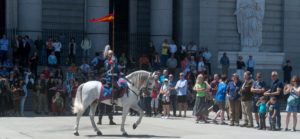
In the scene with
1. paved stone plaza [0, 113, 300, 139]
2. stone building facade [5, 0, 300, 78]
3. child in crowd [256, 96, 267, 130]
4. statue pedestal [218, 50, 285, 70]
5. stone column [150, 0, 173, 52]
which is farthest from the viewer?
statue pedestal [218, 50, 285, 70]

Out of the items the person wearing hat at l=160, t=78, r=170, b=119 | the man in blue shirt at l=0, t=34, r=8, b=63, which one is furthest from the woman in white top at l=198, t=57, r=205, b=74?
the man in blue shirt at l=0, t=34, r=8, b=63

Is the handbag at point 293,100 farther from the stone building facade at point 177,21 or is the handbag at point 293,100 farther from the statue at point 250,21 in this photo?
the statue at point 250,21

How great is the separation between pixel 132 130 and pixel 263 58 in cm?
2241

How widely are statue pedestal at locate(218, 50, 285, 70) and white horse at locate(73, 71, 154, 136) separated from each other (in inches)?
835

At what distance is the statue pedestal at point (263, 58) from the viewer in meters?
43.3

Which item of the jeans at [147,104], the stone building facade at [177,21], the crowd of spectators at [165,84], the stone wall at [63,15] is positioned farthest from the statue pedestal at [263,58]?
the jeans at [147,104]

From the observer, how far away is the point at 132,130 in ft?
77.5

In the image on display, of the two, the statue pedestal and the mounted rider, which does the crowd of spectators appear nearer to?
the statue pedestal

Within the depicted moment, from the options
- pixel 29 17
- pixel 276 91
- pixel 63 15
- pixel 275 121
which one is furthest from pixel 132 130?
pixel 63 15

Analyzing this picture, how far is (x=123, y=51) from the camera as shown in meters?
41.8

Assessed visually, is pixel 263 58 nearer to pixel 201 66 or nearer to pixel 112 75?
pixel 201 66

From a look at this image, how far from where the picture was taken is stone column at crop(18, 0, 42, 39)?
38.2 m

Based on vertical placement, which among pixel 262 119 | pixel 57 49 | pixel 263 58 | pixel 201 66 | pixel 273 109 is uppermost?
pixel 57 49

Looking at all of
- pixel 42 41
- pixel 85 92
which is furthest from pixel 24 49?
pixel 85 92
